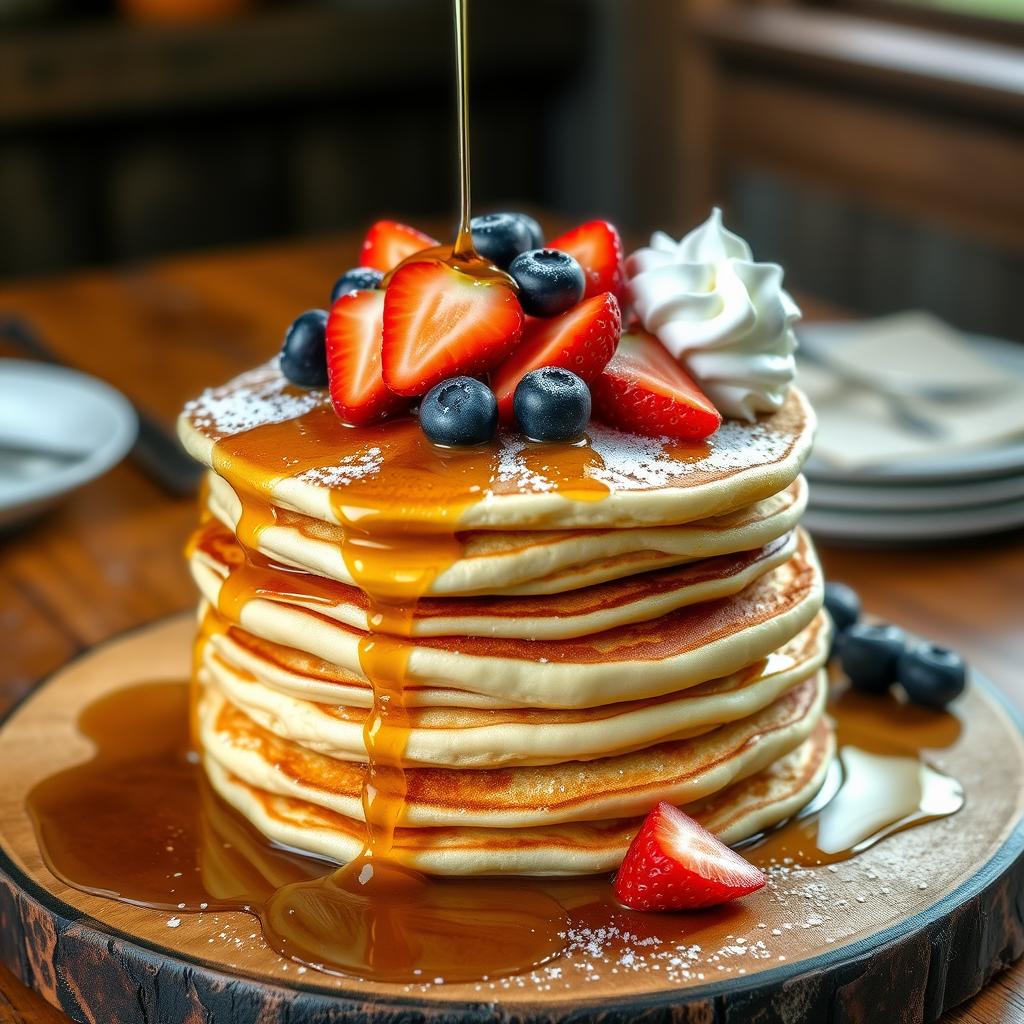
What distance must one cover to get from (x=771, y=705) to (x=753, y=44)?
297 cm

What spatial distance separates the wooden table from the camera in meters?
1.59

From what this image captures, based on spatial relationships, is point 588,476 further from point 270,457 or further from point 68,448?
point 68,448

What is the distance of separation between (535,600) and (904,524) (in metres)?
0.91

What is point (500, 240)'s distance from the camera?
1.23 meters

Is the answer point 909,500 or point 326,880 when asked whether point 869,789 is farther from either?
point 909,500

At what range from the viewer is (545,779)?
1100mm

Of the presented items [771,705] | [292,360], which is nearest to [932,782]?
[771,705]

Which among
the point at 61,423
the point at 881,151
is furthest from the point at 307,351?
the point at 881,151

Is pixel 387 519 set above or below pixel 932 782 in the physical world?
above

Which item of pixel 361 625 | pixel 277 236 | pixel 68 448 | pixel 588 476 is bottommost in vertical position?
pixel 277 236

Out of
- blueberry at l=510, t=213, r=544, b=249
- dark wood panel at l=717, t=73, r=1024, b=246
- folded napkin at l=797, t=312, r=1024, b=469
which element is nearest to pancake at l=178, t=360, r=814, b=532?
blueberry at l=510, t=213, r=544, b=249

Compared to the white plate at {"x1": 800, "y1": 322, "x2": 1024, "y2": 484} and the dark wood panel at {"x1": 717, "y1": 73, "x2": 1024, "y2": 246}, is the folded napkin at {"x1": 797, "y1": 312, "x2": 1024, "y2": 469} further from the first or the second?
the dark wood panel at {"x1": 717, "y1": 73, "x2": 1024, "y2": 246}

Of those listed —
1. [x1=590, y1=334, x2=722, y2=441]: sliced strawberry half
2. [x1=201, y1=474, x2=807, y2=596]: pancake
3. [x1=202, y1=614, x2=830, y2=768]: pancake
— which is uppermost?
[x1=590, y1=334, x2=722, y2=441]: sliced strawberry half

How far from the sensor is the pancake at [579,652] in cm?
105
